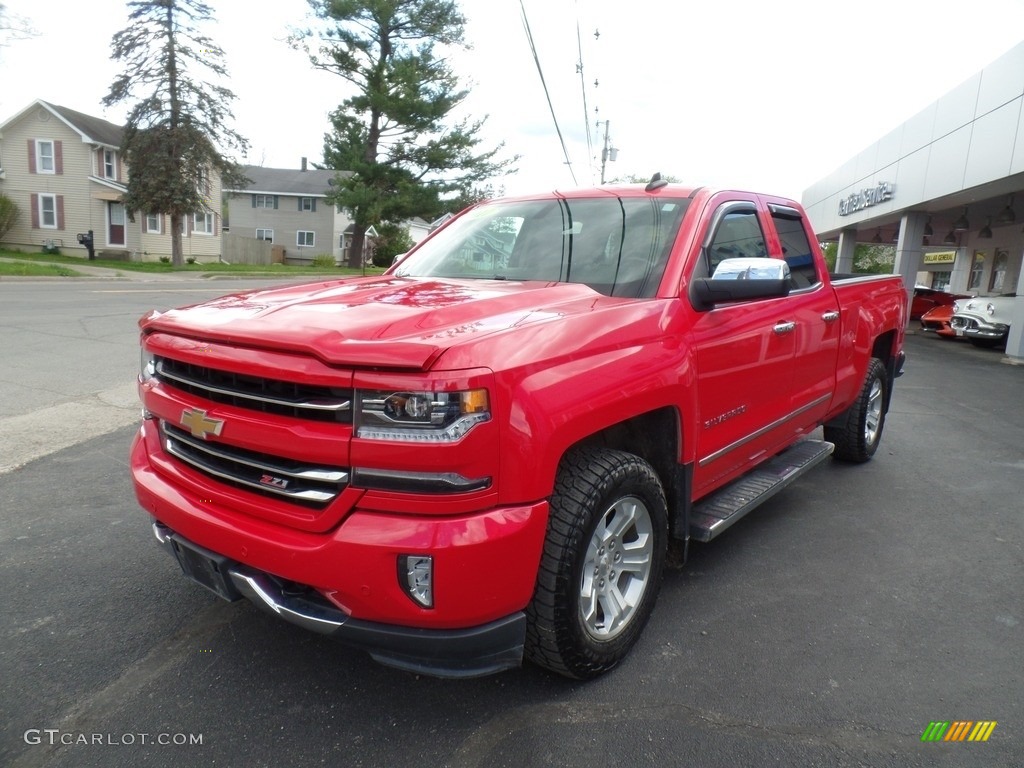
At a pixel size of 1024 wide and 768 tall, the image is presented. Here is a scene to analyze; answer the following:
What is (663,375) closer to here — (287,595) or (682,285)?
(682,285)

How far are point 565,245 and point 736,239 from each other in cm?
91

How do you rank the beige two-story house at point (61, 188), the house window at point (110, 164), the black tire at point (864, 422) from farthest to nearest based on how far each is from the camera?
the house window at point (110, 164) → the beige two-story house at point (61, 188) → the black tire at point (864, 422)

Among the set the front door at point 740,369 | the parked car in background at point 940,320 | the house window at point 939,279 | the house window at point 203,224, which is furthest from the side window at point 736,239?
the house window at point 939,279

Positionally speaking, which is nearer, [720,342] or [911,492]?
[720,342]

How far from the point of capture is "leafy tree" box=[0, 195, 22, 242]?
35.1 m

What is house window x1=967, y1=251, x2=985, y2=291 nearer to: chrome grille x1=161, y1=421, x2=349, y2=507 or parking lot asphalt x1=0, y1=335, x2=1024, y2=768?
parking lot asphalt x1=0, y1=335, x2=1024, y2=768

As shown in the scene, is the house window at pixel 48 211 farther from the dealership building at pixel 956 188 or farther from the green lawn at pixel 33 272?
the dealership building at pixel 956 188

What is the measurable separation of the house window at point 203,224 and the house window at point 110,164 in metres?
4.46

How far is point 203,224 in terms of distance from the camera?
41.5 meters

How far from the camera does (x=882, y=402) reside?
599 cm

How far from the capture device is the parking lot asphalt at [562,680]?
2406 millimetres

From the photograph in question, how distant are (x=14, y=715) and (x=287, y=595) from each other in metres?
1.06

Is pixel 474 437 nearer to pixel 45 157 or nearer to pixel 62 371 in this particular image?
pixel 62 371

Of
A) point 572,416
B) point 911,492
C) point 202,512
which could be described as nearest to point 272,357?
point 202,512
